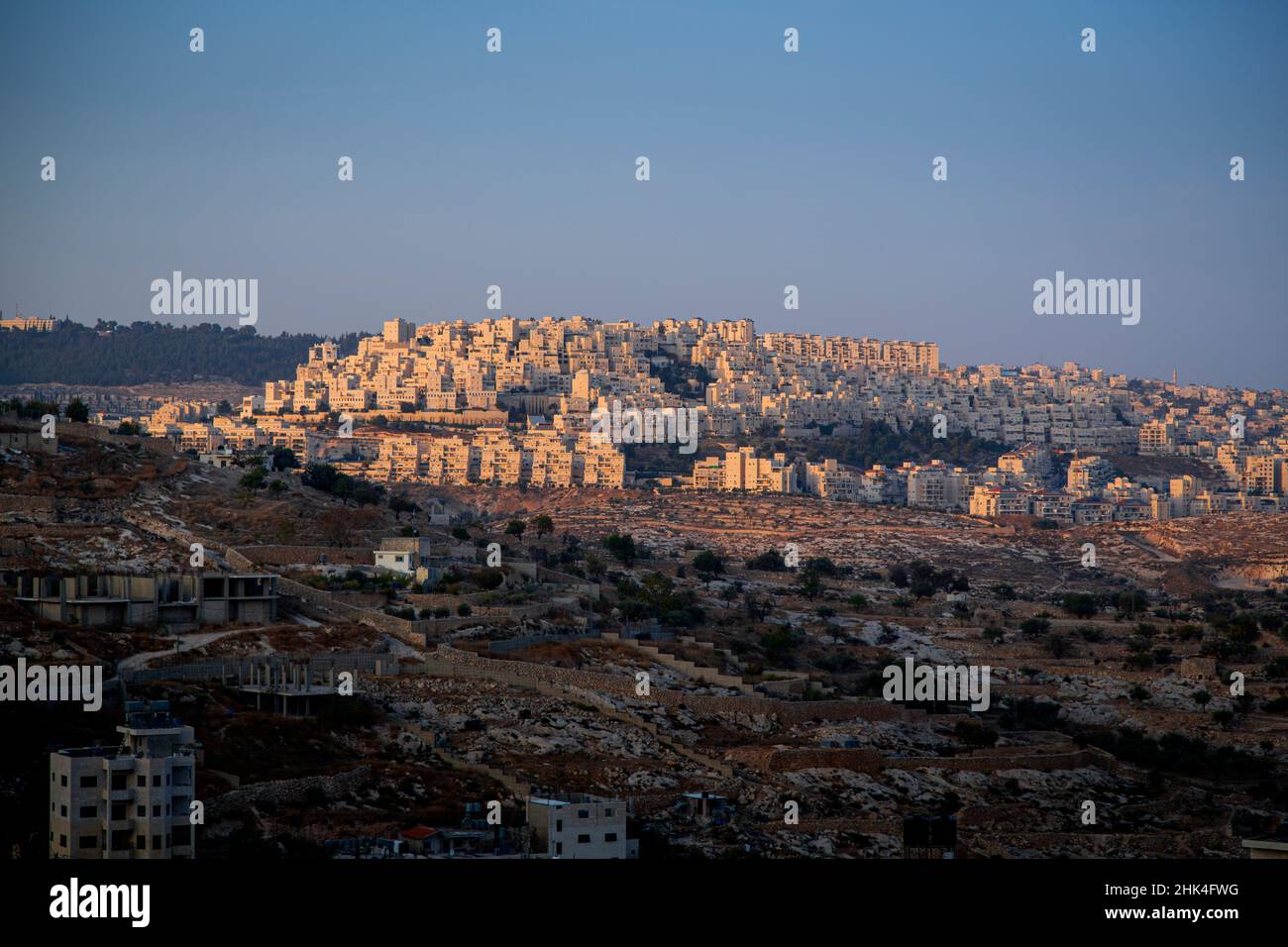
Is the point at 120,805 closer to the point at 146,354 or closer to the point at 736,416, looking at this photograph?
the point at 736,416

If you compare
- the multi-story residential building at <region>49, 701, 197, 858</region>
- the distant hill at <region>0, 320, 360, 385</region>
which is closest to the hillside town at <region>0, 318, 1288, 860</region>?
the multi-story residential building at <region>49, 701, 197, 858</region>

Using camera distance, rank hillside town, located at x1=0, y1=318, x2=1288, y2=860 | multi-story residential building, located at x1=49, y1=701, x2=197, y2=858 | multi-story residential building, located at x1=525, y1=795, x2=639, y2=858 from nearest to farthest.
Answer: multi-story residential building, located at x1=49, y1=701, x2=197, y2=858 → multi-story residential building, located at x1=525, y1=795, x2=639, y2=858 → hillside town, located at x1=0, y1=318, x2=1288, y2=860

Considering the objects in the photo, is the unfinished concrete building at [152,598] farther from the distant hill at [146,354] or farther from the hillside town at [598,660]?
the distant hill at [146,354]

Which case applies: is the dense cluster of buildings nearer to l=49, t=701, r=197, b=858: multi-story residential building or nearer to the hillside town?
the hillside town

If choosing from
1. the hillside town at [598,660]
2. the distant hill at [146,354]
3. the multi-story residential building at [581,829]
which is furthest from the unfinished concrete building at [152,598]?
the distant hill at [146,354]

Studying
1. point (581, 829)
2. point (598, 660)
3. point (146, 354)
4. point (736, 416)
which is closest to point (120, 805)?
point (581, 829)
